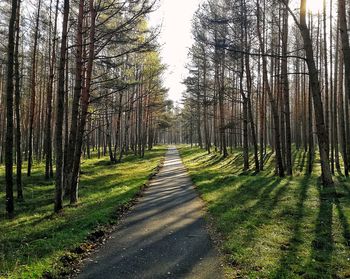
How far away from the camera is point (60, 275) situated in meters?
5.62

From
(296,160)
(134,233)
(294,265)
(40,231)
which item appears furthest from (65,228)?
(296,160)

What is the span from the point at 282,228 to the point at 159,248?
2969mm

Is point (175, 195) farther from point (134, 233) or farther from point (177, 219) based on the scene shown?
point (134, 233)

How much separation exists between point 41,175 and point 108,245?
16.2 meters

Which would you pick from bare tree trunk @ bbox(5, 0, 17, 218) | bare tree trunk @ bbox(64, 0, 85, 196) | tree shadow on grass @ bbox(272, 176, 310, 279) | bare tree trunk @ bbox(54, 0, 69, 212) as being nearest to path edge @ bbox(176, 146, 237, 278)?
tree shadow on grass @ bbox(272, 176, 310, 279)

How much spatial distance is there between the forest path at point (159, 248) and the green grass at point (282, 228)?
1.51ft

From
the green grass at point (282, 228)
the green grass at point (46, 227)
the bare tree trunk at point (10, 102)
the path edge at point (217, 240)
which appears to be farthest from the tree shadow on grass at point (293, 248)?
the bare tree trunk at point (10, 102)

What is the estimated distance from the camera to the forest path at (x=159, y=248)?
5.75 m

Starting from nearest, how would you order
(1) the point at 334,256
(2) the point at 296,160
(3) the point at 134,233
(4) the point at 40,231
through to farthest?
(1) the point at 334,256 < (3) the point at 134,233 < (4) the point at 40,231 < (2) the point at 296,160

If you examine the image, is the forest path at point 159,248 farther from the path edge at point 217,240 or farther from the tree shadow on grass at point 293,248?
the tree shadow on grass at point 293,248

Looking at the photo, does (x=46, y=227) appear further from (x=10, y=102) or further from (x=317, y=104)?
(x=317, y=104)

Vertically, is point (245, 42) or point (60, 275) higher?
point (245, 42)

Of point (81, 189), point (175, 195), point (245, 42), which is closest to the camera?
point (175, 195)

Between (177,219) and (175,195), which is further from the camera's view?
(175,195)
